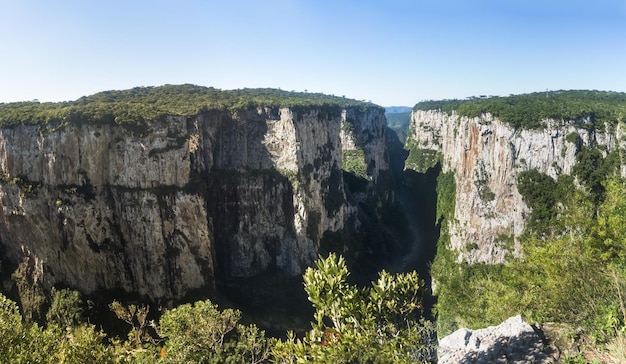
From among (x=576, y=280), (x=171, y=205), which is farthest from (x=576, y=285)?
(x=171, y=205)

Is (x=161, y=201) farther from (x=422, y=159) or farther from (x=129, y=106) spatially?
(x=422, y=159)

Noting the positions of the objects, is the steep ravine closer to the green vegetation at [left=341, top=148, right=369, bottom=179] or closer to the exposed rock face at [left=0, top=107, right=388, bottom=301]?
the exposed rock face at [left=0, top=107, right=388, bottom=301]

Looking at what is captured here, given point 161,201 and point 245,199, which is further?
point 245,199

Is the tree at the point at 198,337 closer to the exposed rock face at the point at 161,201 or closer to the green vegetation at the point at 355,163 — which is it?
the exposed rock face at the point at 161,201

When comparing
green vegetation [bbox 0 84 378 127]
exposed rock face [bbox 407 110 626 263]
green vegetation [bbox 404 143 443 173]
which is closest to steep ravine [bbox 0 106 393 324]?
green vegetation [bbox 0 84 378 127]

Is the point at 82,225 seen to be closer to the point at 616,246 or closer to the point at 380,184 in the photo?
the point at 616,246

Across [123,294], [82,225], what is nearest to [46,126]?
[82,225]
